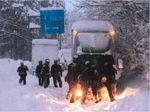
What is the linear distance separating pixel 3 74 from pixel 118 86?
12827 mm

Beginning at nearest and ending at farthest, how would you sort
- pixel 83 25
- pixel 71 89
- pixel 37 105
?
pixel 37 105 < pixel 71 89 < pixel 83 25

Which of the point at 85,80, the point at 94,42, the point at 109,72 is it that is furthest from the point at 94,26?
the point at 85,80

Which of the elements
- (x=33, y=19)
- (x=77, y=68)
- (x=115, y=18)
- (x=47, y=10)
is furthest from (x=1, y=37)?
(x=77, y=68)

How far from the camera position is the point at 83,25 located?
43.9 feet

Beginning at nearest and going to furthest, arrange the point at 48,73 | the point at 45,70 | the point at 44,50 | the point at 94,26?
the point at 94,26 < the point at 45,70 < the point at 48,73 < the point at 44,50

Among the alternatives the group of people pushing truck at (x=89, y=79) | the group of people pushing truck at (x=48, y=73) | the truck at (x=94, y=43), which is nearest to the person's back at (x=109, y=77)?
the group of people pushing truck at (x=89, y=79)

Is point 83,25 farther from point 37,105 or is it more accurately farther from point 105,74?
point 37,105

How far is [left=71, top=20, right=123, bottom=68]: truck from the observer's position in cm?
1316

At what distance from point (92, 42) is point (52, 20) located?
48.1ft

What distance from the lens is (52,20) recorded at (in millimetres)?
27219

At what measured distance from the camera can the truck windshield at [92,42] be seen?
13.2 meters

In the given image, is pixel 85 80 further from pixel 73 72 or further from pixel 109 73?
pixel 109 73

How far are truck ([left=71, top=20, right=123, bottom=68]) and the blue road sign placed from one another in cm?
1413

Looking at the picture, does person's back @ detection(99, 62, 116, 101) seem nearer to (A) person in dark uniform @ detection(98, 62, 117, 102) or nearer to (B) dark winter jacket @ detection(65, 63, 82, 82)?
(A) person in dark uniform @ detection(98, 62, 117, 102)
